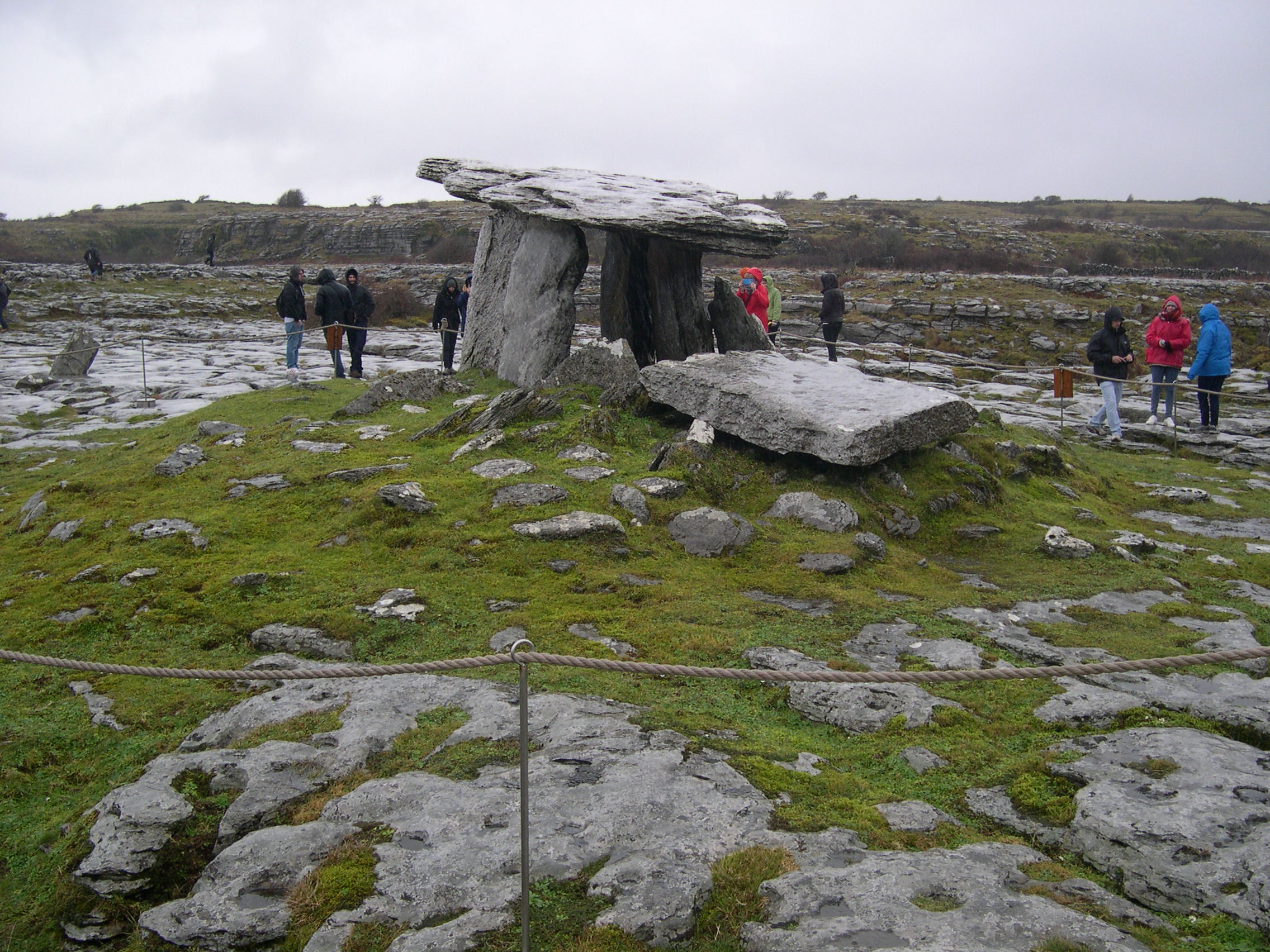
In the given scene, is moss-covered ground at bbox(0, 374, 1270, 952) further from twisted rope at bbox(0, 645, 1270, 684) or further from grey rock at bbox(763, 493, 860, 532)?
twisted rope at bbox(0, 645, 1270, 684)

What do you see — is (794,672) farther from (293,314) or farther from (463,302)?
(463,302)

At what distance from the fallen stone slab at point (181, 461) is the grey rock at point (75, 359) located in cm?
1223

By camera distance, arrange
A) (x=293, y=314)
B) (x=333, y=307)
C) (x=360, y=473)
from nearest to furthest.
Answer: (x=360, y=473)
(x=333, y=307)
(x=293, y=314)

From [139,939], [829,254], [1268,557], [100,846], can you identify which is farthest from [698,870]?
[829,254]

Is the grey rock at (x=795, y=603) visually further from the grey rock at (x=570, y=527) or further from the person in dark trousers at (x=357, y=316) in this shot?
the person in dark trousers at (x=357, y=316)

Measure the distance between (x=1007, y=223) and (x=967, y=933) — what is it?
211 feet

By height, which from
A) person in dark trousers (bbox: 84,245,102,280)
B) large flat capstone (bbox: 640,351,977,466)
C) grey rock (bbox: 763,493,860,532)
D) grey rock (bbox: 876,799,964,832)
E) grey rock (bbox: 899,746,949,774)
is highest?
person in dark trousers (bbox: 84,245,102,280)

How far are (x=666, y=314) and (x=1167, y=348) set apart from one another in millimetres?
9880

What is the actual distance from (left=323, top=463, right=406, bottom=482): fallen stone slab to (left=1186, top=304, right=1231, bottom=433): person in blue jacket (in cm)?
1377

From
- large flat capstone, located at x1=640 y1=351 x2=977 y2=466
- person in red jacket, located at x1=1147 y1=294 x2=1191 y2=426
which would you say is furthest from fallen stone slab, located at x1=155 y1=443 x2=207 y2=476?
person in red jacket, located at x1=1147 y1=294 x2=1191 y2=426

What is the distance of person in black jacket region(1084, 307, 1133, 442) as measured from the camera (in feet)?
54.0

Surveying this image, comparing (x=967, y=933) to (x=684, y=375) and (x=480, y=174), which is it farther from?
(x=480, y=174)

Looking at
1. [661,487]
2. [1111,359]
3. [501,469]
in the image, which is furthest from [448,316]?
[1111,359]

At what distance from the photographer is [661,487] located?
32.6 ft
